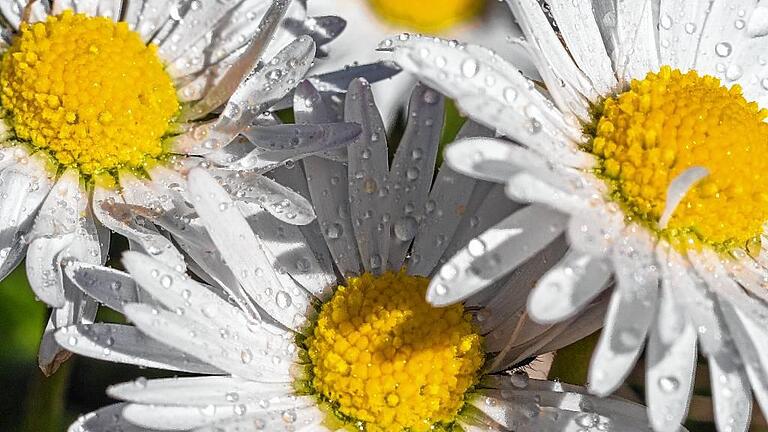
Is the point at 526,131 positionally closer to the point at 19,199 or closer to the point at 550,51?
the point at 550,51

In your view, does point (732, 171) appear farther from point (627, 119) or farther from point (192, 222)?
point (192, 222)

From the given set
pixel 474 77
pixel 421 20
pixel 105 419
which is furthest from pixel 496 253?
pixel 421 20

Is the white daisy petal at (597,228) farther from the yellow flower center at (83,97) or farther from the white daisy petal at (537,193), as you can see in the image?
the yellow flower center at (83,97)

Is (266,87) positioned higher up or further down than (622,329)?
higher up

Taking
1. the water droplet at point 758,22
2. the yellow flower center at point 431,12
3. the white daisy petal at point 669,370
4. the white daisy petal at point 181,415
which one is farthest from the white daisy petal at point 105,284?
the yellow flower center at point 431,12

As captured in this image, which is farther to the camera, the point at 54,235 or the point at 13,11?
the point at 13,11

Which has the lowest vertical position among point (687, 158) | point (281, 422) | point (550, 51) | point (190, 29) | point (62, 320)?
point (281, 422)

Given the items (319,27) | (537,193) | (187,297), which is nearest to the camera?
(537,193)

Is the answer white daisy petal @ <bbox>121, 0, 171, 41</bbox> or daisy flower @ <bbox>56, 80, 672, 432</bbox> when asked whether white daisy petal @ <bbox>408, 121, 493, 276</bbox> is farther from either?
white daisy petal @ <bbox>121, 0, 171, 41</bbox>
